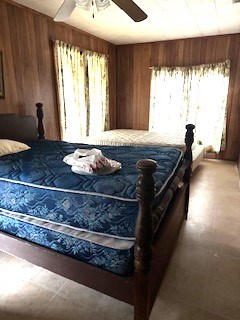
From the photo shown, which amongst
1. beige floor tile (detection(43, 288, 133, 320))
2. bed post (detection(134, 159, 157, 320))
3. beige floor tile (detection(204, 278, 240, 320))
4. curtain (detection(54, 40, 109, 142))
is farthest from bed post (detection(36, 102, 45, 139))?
beige floor tile (detection(204, 278, 240, 320))

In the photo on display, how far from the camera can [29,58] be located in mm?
3168

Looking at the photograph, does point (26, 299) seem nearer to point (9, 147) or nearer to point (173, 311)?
point (173, 311)

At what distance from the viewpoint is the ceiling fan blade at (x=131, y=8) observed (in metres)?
1.93

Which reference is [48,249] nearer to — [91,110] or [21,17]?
[21,17]

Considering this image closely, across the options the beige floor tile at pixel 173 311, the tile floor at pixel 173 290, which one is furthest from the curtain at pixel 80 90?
the beige floor tile at pixel 173 311

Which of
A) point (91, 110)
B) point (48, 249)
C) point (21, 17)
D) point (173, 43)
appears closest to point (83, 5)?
point (21, 17)

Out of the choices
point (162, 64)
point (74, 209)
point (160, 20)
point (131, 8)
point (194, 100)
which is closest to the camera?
point (74, 209)

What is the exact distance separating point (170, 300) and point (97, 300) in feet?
1.67

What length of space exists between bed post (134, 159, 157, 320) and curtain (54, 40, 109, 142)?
3033 millimetres

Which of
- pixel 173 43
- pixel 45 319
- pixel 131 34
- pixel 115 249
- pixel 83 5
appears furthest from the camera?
pixel 173 43

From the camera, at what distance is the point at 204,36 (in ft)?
14.8

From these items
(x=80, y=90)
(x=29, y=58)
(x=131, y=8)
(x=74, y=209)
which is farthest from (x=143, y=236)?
(x=80, y=90)

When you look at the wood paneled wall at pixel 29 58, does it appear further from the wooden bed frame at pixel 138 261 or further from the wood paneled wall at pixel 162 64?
the wooden bed frame at pixel 138 261

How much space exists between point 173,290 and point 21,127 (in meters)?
2.60
